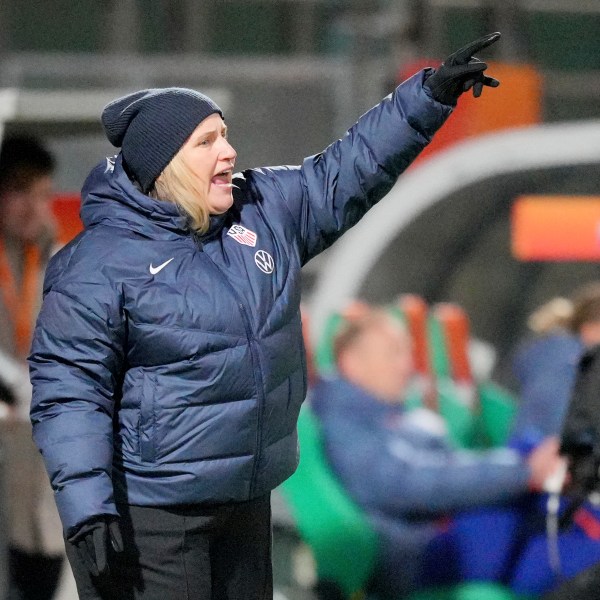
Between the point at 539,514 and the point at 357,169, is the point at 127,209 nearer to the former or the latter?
the point at 357,169

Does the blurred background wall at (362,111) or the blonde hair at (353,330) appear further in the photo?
the blurred background wall at (362,111)

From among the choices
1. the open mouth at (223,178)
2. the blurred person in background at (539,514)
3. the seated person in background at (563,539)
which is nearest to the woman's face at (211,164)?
the open mouth at (223,178)

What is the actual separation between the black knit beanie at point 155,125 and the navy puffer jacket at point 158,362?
50mm

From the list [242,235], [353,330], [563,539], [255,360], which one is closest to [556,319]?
[353,330]

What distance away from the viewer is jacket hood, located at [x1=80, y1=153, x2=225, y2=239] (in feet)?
8.74

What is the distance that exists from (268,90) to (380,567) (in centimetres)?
358

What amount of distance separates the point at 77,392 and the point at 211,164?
1.72 feet

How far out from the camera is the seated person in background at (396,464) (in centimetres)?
480

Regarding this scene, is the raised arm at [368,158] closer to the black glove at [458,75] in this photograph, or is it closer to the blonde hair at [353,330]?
the black glove at [458,75]

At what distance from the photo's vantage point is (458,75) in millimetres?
2787

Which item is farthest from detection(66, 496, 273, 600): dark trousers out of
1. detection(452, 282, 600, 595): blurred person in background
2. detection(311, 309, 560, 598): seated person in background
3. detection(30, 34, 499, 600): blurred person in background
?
detection(311, 309, 560, 598): seated person in background

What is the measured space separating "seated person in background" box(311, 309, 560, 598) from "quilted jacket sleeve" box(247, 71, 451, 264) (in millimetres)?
2049

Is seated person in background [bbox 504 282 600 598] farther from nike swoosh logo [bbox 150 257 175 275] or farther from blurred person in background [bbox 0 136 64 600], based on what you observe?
nike swoosh logo [bbox 150 257 175 275]

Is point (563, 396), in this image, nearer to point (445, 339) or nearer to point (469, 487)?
point (469, 487)
